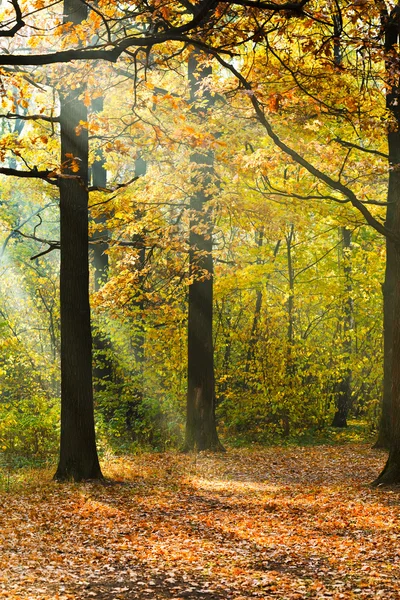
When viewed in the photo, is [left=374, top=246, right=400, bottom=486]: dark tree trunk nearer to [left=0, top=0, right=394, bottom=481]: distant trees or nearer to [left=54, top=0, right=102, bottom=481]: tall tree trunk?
[left=0, top=0, right=394, bottom=481]: distant trees

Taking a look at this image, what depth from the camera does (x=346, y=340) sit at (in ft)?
62.8

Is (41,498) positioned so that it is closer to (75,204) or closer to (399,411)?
(75,204)

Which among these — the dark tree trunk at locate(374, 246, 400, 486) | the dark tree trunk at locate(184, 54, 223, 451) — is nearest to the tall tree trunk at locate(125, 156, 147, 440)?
the dark tree trunk at locate(184, 54, 223, 451)

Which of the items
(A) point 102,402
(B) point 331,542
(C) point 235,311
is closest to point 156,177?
(C) point 235,311

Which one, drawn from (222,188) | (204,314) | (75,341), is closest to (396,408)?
(75,341)

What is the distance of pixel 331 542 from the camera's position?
734cm

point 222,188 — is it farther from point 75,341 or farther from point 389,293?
point 75,341

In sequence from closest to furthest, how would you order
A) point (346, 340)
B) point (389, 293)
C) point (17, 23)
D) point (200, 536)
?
point (17, 23), point (200, 536), point (389, 293), point (346, 340)

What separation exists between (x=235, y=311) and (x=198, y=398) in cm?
433

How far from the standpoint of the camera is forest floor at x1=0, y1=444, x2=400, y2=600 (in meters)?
5.87

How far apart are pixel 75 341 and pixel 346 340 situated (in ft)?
33.5

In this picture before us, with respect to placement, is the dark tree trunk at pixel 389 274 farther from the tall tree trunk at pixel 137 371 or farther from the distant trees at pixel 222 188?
the tall tree trunk at pixel 137 371

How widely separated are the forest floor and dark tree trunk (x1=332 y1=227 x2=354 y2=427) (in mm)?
7731

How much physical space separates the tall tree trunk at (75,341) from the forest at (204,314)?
0.11ft
